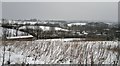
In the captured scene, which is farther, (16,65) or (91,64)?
(91,64)

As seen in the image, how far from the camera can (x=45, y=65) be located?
4570 millimetres

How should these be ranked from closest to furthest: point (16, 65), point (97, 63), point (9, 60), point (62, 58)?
point (16, 65)
point (9, 60)
point (97, 63)
point (62, 58)

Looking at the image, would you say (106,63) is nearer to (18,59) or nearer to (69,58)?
(69,58)

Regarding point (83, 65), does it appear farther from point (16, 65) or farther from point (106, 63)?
point (16, 65)

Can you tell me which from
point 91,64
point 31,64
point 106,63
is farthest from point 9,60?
point 106,63

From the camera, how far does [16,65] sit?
164 inches

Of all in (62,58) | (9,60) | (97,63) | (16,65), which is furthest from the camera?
(62,58)

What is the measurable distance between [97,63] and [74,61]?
70 cm

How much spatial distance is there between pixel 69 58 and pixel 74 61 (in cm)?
38

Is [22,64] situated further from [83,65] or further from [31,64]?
[83,65]

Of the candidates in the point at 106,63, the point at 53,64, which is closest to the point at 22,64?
the point at 53,64

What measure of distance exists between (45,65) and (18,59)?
814 mm

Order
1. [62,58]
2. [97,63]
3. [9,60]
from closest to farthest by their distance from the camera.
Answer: [9,60]
[97,63]
[62,58]

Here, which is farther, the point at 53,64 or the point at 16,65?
the point at 53,64
